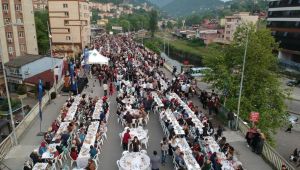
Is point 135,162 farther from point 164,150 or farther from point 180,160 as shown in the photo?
point 180,160

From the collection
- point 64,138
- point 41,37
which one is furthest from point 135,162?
point 41,37

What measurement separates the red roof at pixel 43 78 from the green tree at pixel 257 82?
Result: 2039 centimetres

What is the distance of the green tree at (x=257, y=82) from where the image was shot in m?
23.0

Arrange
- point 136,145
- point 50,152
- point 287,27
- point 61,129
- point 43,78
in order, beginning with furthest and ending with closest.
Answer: point 287,27, point 43,78, point 61,129, point 136,145, point 50,152

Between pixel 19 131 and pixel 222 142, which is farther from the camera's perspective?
pixel 19 131

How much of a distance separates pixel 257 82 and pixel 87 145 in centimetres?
1557

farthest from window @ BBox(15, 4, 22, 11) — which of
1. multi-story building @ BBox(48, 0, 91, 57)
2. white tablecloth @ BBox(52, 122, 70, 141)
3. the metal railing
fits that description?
the metal railing

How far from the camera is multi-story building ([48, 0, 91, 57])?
219 ft

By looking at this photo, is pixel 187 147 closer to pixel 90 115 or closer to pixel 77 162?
pixel 77 162

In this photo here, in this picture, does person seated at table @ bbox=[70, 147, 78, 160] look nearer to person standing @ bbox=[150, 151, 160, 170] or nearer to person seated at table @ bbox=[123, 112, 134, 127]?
person standing @ bbox=[150, 151, 160, 170]

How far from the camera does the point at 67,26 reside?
68.2 m

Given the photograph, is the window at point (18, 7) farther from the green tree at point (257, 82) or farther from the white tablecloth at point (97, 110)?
the green tree at point (257, 82)

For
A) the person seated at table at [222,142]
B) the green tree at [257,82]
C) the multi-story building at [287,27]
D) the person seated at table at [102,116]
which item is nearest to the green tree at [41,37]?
the multi-story building at [287,27]

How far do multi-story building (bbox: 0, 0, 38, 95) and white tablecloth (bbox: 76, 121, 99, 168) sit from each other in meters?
30.8
